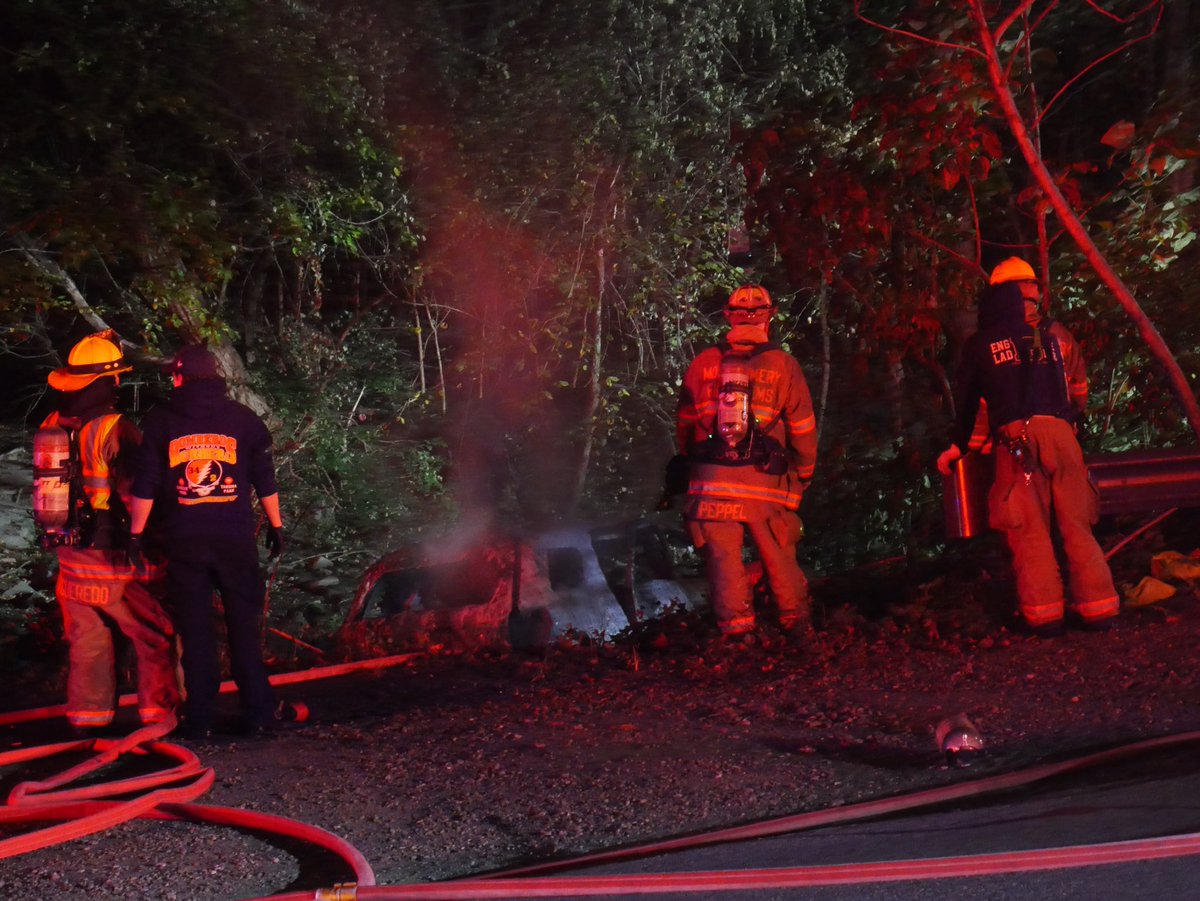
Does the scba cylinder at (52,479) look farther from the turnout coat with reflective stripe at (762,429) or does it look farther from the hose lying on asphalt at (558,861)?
the turnout coat with reflective stripe at (762,429)

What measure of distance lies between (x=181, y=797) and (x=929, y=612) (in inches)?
163

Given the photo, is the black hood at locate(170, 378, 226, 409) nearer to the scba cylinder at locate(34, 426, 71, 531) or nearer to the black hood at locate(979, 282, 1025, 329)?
the scba cylinder at locate(34, 426, 71, 531)

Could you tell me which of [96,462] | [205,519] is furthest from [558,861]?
[96,462]

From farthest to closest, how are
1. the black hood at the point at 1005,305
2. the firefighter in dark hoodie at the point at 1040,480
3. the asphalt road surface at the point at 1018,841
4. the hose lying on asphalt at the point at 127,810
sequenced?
the black hood at the point at 1005,305
the firefighter in dark hoodie at the point at 1040,480
the hose lying on asphalt at the point at 127,810
the asphalt road surface at the point at 1018,841

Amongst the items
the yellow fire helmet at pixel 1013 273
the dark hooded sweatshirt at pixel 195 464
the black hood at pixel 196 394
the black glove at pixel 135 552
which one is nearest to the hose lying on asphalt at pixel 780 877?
the dark hooded sweatshirt at pixel 195 464

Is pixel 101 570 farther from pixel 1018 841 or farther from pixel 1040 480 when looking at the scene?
pixel 1040 480

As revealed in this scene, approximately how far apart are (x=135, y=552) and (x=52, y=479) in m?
0.52

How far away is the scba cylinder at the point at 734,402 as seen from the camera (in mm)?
6895

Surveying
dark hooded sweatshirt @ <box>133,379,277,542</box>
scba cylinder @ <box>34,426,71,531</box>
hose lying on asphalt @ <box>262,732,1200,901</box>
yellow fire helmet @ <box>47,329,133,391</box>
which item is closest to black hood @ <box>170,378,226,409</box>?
dark hooded sweatshirt @ <box>133,379,277,542</box>

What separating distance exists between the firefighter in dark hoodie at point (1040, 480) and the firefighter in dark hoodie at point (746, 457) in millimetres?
1050

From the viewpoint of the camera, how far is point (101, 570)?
610 centimetres

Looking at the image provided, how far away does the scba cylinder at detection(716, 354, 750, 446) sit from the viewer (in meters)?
6.89

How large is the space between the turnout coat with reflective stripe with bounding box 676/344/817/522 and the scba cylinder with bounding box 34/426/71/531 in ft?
10.4

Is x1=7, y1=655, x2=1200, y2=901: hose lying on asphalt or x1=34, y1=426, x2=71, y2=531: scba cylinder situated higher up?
x1=34, y1=426, x2=71, y2=531: scba cylinder
